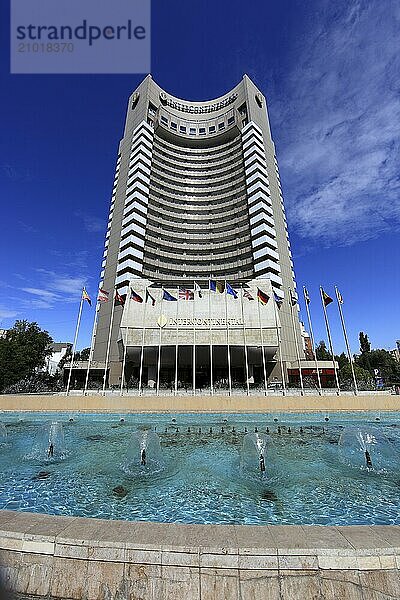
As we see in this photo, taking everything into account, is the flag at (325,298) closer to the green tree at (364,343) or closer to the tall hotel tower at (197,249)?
the tall hotel tower at (197,249)

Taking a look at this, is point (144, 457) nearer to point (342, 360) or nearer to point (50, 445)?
A: point (50, 445)

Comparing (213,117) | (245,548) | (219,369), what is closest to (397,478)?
(245,548)

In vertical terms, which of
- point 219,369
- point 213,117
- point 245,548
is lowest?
point 245,548

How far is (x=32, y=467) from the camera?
9.73 m

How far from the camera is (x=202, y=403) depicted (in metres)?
23.6

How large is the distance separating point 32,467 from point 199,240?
55.1m

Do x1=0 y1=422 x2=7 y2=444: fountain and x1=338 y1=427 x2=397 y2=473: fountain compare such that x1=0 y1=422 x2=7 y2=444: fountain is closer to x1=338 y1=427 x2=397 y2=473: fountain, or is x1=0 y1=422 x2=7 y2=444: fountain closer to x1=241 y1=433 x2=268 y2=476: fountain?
x1=241 y1=433 x2=268 y2=476: fountain

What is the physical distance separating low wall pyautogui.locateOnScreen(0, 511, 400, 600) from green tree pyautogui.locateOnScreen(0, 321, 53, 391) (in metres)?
44.3

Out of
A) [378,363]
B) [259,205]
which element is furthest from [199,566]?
[378,363]

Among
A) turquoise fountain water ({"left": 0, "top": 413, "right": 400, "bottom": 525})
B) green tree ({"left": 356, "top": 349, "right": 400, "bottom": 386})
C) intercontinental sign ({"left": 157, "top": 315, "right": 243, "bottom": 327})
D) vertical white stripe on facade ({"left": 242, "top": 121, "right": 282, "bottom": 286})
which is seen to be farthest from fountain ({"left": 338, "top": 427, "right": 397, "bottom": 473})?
green tree ({"left": 356, "top": 349, "right": 400, "bottom": 386})

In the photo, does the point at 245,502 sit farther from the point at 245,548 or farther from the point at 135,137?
the point at 135,137

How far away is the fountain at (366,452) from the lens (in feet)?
31.9

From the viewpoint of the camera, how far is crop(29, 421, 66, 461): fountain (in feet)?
36.9

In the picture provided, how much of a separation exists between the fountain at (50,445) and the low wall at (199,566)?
831 centimetres
